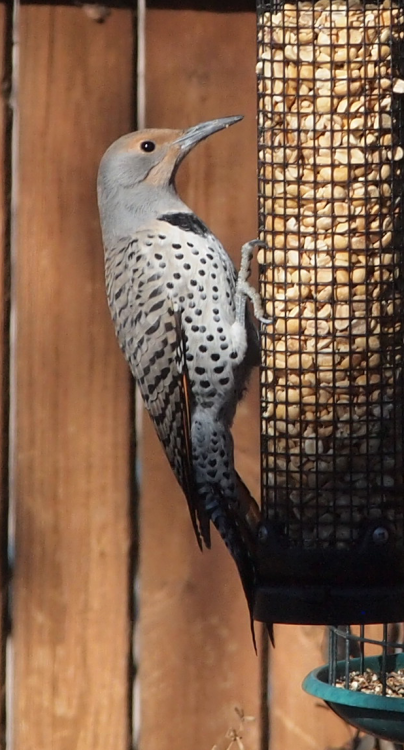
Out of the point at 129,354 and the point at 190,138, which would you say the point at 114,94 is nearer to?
the point at 190,138

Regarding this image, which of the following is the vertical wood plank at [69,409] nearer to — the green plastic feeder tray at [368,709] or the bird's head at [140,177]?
the bird's head at [140,177]

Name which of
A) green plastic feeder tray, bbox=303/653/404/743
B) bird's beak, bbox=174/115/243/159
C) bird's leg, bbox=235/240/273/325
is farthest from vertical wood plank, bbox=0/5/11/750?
green plastic feeder tray, bbox=303/653/404/743

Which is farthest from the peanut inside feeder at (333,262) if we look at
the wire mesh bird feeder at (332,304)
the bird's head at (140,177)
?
the bird's head at (140,177)

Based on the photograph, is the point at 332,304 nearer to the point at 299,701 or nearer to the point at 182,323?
the point at 182,323

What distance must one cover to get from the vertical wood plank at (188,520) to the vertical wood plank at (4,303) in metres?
0.34

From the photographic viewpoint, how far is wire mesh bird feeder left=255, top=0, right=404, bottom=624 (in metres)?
3.10

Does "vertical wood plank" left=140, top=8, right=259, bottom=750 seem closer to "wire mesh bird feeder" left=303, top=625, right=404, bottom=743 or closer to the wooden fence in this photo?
the wooden fence

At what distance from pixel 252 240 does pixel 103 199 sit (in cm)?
37

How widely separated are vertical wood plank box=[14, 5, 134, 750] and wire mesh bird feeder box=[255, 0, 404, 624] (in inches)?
18.2

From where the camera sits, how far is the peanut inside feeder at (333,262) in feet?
10.2

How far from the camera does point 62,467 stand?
11.7ft

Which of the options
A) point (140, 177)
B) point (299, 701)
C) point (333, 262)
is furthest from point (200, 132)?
point (299, 701)

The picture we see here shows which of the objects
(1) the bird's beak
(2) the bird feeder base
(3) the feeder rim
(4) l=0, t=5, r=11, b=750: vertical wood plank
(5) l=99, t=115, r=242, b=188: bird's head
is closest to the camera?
(3) the feeder rim

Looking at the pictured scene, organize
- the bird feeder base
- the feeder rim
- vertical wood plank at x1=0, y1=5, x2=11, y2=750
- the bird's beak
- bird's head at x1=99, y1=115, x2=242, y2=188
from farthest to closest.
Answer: vertical wood plank at x1=0, y1=5, x2=11, y2=750 < bird's head at x1=99, y1=115, x2=242, y2=188 < the bird's beak < the bird feeder base < the feeder rim
